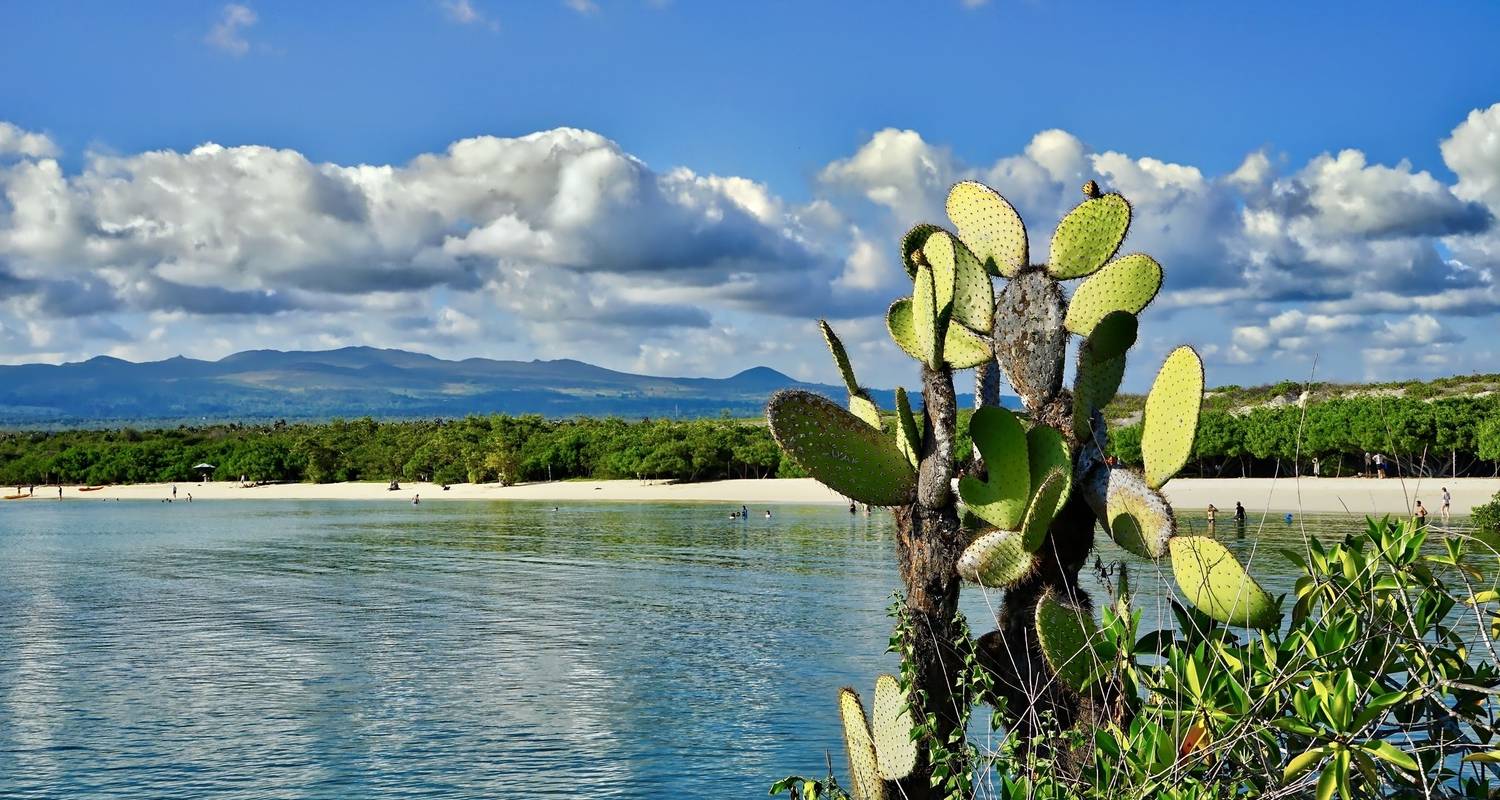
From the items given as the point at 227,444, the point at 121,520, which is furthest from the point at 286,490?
the point at 121,520

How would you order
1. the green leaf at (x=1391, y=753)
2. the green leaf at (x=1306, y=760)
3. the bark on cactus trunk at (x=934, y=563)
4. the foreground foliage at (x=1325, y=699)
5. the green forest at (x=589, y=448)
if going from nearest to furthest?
the green leaf at (x=1391, y=753)
the green leaf at (x=1306, y=760)
the foreground foliage at (x=1325, y=699)
the bark on cactus trunk at (x=934, y=563)
the green forest at (x=589, y=448)

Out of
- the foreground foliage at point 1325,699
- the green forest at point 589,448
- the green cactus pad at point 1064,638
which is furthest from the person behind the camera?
the green forest at point 589,448

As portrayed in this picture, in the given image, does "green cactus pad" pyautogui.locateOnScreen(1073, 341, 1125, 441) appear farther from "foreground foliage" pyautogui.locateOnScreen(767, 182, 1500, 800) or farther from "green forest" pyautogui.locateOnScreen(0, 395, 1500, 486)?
"green forest" pyautogui.locateOnScreen(0, 395, 1500, 486)

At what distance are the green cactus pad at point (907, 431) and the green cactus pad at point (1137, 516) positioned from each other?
108cm

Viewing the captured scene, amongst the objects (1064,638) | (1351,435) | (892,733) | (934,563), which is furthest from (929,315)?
(1351,435)

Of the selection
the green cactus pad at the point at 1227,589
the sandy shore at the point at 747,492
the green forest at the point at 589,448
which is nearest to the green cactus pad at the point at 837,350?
the green cactus pad at the point at 1227,589

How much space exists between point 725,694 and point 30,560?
38.8 meters

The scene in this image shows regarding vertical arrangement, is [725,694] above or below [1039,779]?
below

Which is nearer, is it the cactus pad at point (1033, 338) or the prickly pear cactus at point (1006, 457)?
the prickly pear cactus at point (1006, 457)

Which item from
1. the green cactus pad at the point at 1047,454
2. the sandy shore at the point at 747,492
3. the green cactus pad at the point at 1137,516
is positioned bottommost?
the sandy shore at the point at 747,492

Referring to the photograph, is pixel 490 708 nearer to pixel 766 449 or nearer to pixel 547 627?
pixel 547 627

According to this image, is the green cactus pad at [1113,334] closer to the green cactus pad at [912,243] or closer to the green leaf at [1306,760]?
the green cactus pad at [912,243]

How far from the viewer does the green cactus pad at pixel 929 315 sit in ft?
23.1

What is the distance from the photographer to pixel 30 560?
1945 inches
